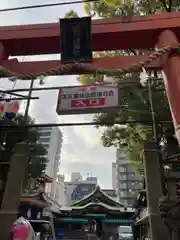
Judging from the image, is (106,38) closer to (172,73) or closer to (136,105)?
(172,73)

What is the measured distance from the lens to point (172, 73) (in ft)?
13.3

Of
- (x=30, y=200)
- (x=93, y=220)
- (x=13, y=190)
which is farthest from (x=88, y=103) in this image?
(x=93, y=220)

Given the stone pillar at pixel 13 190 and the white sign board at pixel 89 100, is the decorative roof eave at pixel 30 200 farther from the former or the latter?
the white sign board at pixel 89 100

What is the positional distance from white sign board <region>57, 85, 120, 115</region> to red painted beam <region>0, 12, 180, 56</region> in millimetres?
857

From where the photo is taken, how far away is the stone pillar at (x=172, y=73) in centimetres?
373

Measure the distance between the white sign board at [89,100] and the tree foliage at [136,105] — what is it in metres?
1.30

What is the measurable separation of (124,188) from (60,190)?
532 inches

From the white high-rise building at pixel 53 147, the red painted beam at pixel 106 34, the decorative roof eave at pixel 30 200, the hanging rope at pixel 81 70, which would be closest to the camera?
the hanging rope at pixel 81 70

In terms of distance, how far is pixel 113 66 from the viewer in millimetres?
4512

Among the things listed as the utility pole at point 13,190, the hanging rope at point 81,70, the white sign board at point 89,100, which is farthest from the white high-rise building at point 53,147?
the hanging rope at point 81,70

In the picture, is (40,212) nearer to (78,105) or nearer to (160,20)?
(78,105)

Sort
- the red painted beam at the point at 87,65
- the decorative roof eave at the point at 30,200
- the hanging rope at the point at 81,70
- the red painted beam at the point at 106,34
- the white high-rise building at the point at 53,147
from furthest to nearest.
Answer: the white high-rise building at the point at 53,147 → the decorative roof eave at the point at 30,200 → the red painted beam at the point at 106,34 → the red painted beam at the point at 87,65 → the hanging rope at the point at 81,70

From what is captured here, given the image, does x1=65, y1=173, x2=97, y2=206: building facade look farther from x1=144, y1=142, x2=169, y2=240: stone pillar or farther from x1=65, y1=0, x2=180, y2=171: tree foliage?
x1=144, y1=142, x2=169, y2=240: stone pillar

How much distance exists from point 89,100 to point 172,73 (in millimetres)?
1502
